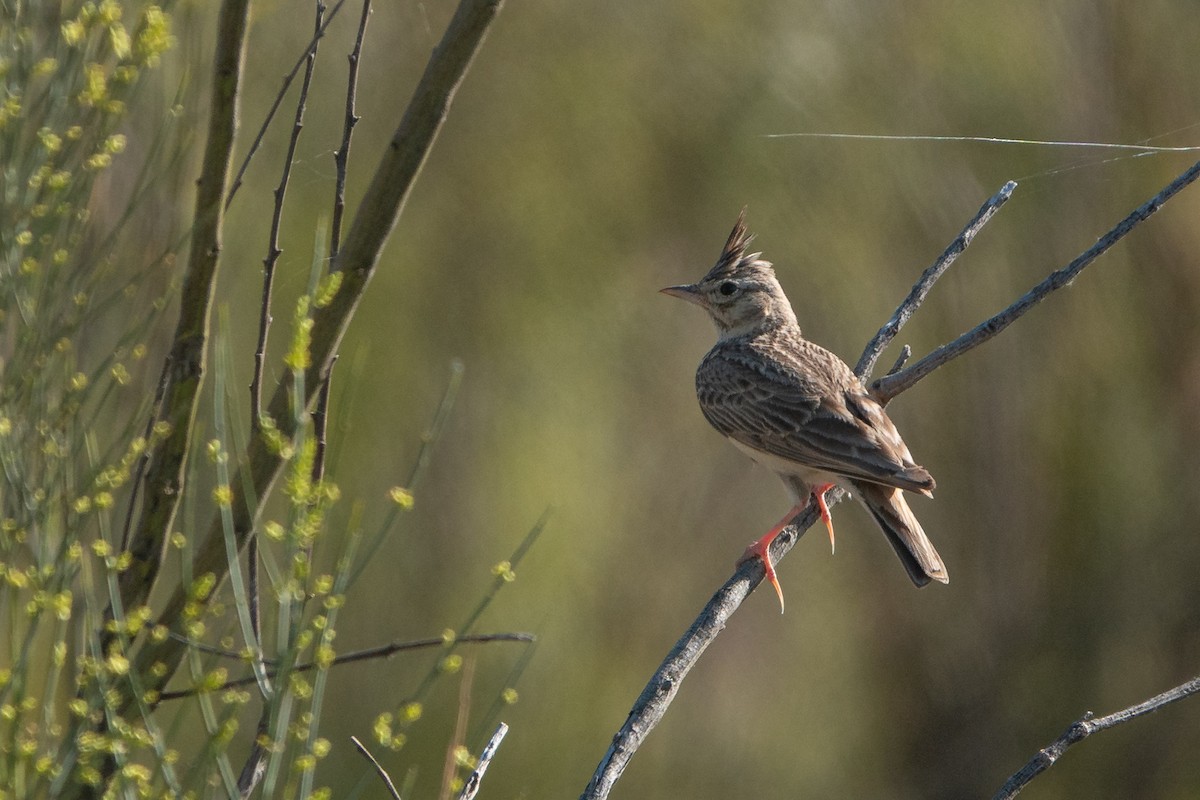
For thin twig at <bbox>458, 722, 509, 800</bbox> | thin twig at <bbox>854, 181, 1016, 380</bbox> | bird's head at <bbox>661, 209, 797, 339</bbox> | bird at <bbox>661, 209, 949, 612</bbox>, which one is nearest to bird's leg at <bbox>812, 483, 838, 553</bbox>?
bird at <bbox>661, 209, 949, 612</bbox>

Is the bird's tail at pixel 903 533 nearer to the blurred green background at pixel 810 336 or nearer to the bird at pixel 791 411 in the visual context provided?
the bird at pixel 791 411

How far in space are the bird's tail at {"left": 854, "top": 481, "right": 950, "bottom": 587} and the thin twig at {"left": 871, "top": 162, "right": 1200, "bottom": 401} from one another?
1.12 ft

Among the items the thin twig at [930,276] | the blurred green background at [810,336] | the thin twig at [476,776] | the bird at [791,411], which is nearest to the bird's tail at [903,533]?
the bird at [791,411]

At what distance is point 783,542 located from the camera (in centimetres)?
261

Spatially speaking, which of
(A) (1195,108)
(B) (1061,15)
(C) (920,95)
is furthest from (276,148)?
(A) (1195,108)

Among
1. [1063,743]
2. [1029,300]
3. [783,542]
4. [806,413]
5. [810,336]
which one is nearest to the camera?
[1063,743]

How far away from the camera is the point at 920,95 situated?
11.7 feet

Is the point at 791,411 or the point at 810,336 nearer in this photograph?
the point at 791,411

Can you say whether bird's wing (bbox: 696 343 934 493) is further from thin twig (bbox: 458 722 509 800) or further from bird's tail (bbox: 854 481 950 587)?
thin twig (bbox: 458 722 509 800)

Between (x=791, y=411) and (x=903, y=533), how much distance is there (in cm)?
53

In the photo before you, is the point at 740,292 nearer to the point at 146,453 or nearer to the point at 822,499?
the point at 822,499

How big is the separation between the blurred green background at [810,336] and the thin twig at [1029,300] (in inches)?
36.1

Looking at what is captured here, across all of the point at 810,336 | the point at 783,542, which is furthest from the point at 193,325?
the point at 810,336

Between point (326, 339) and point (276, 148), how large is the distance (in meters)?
1.61
